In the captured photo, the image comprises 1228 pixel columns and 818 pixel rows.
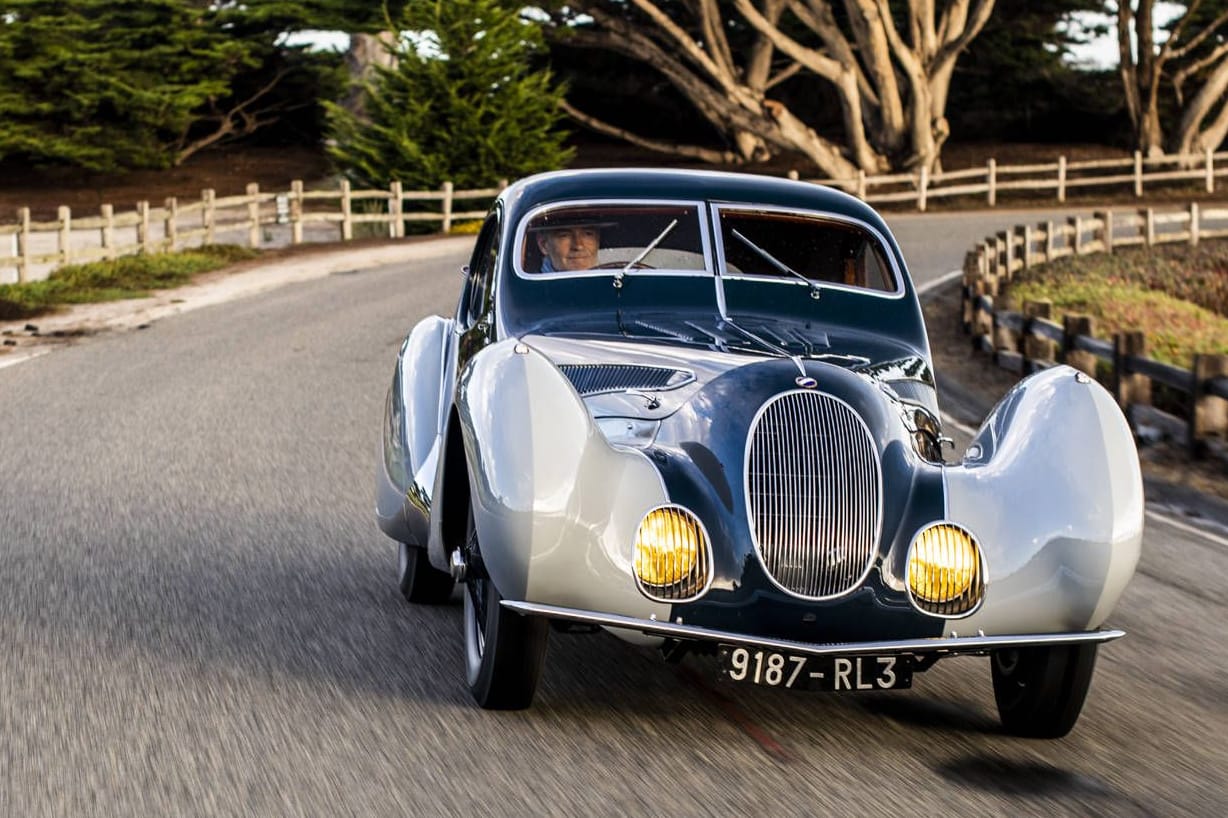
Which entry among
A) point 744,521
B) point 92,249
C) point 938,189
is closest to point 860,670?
point 744,521

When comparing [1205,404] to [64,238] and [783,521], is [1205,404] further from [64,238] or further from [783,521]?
[64,238]

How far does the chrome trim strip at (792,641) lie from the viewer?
554 cm

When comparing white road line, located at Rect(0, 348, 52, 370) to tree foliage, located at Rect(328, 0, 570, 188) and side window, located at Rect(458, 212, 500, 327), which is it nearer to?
side window, located at Rect(458, 212, 500, 327)

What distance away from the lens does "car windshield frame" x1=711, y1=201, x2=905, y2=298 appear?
739cm

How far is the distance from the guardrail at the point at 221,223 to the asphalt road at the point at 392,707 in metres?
17.4

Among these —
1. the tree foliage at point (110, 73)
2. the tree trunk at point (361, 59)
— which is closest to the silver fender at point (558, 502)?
the tree trunk at point (361, 59)

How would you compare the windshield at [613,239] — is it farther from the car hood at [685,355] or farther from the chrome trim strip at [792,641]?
the chrome trim strip at [792,641]

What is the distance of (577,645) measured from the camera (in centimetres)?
700

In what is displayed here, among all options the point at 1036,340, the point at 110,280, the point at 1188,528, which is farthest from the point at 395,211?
the point at 1188,528

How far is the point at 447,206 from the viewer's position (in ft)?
128

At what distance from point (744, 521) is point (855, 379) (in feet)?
2.09

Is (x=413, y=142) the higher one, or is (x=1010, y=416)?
(x=413, y=142)

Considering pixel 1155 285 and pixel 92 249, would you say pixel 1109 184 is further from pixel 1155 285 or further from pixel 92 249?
pixel 92 249

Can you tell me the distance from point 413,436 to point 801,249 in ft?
5.62
